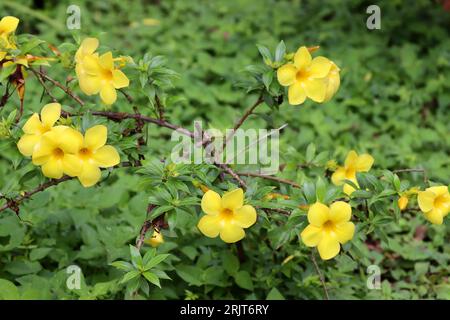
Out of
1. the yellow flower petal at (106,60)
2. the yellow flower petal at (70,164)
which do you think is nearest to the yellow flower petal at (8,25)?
the yellow flower petal at (106,60)

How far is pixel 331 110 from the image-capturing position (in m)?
4.14

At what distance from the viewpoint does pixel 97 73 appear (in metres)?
2.19

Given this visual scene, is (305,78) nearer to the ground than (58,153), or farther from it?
farther from it

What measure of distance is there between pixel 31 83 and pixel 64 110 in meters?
1.94

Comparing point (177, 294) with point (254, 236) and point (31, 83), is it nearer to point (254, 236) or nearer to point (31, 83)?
point (254, 236)

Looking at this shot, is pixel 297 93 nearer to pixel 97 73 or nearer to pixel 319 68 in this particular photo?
pixel 319 68

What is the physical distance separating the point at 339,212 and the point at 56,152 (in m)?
0.85

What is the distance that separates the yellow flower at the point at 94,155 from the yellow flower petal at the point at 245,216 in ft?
1.32

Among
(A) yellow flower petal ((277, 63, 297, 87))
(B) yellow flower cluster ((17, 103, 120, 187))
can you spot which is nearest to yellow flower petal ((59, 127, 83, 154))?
(B) yellow flower cluster ((17, 103, 120, 187))

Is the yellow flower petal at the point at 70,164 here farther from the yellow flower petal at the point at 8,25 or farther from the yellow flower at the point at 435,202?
the yellow flower at the point at 435,202

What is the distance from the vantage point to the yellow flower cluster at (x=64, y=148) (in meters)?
2.02

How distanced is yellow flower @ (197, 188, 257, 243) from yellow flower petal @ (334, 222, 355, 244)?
250 mm

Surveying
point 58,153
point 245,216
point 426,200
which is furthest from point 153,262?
point 426,200
